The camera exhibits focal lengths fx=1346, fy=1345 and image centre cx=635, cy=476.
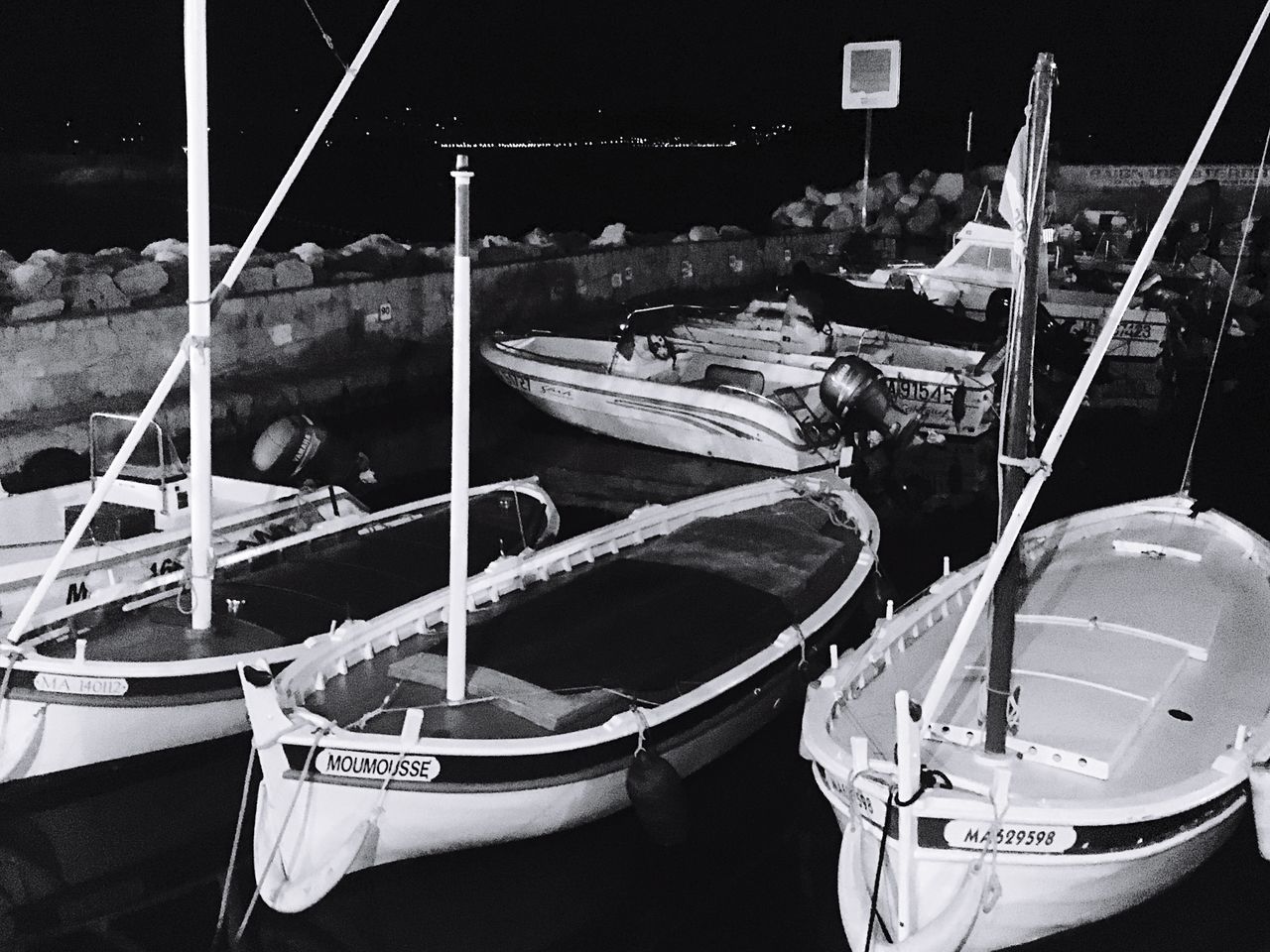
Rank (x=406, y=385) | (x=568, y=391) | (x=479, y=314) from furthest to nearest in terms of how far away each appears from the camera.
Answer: (x=479, y=314), (x=406, y=385), (x=568, y=391)

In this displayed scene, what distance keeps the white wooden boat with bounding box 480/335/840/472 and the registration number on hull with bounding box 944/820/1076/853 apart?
10.1m

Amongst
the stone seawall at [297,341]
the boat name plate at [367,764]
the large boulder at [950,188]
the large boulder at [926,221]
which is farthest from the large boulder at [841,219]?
the boat name plate at [367,764]

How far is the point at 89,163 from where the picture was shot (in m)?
83.9

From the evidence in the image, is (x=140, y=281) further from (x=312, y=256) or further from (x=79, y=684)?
(x=79, y=684)

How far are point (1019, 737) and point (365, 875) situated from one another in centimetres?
399

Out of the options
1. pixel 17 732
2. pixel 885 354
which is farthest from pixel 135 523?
pixel 885 354

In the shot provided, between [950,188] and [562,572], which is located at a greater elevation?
[950,188]

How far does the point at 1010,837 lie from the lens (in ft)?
22.1

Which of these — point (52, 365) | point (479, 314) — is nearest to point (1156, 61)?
point (479, 314)

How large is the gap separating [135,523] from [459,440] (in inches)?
219

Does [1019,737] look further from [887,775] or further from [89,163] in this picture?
[89,163]

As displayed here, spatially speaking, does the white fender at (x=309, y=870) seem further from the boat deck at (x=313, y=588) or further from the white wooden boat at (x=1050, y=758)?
the white wooden boat at (x=1050, y=758)

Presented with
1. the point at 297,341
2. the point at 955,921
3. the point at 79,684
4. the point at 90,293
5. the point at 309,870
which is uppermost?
the point at 90,293

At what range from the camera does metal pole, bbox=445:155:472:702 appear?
717 cm
